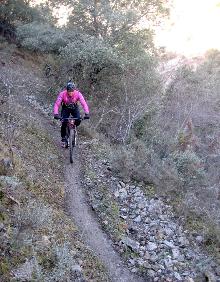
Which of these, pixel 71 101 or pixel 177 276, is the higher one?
pixel 71 101

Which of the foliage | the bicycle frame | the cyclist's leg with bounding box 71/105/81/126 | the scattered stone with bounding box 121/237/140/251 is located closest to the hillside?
the scattered stone with bounding box 121/237/140/251

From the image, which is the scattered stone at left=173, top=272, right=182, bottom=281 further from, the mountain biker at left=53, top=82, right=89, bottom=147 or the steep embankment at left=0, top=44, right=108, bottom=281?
the mountain biker at left=53, top=82, right=89, bottom=147

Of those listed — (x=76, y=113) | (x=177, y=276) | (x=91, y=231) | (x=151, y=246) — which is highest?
(x=76, y=113)

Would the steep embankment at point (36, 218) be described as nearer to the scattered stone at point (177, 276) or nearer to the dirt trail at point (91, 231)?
the dirt trail at point (91, 231)

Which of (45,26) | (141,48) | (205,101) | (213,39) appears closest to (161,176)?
(141,48)

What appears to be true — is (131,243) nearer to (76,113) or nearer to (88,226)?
(88,226)

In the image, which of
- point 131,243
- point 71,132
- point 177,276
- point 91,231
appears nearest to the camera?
point 177,276

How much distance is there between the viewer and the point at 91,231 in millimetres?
7367

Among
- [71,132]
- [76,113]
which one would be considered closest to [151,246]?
[71,132]

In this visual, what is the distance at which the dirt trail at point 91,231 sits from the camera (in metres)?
6.59

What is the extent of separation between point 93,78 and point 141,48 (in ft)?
7.58

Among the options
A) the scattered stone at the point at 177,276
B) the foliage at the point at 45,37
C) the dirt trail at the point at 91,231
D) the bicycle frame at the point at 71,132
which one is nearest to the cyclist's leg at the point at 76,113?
the bicycle frame at the point at 71,132

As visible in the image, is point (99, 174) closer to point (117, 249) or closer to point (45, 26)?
point (117, 249)

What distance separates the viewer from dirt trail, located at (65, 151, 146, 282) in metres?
6.59
